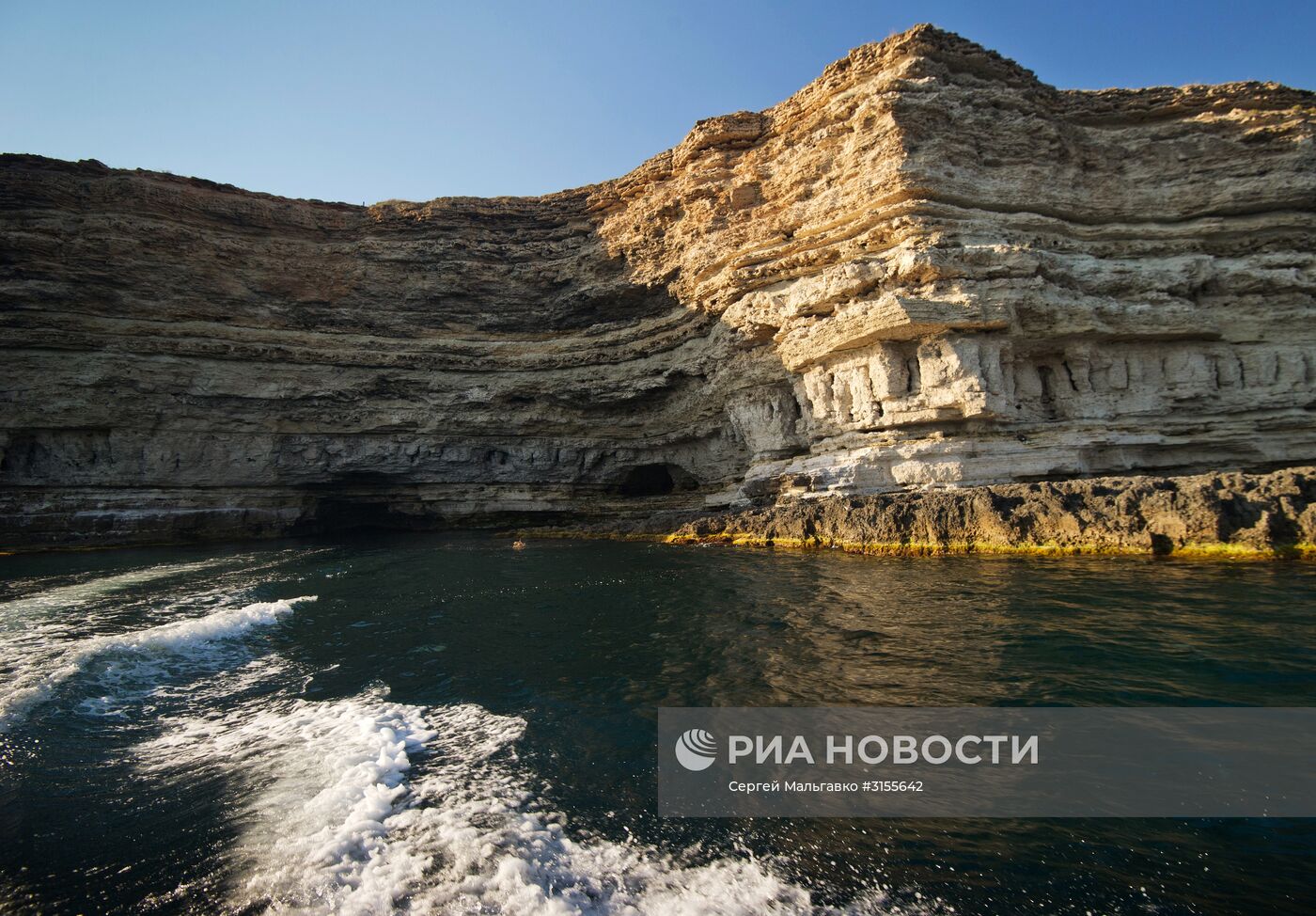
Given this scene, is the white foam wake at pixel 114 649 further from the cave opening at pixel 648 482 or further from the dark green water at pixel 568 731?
the cave opening at pixel 648 482

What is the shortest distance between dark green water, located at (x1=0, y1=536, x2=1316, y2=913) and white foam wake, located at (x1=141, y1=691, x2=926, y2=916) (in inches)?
0.8

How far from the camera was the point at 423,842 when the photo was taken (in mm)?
3889

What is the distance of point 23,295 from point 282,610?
1073 inches

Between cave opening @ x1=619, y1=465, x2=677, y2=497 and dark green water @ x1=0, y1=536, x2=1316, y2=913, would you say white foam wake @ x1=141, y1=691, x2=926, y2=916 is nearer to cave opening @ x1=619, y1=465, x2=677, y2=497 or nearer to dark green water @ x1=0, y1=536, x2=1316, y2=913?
dark green water @ x1=0, y1=536, x2=1316, y2=913

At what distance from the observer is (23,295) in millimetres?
25891

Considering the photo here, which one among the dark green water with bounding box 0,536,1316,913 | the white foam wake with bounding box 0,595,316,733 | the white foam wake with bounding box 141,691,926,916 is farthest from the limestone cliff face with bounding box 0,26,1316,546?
the white foam wake with bounding box 0,595,316,733

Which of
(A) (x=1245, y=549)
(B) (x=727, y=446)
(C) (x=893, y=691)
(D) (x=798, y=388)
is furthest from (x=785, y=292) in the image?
(C) (x=893, y=691)

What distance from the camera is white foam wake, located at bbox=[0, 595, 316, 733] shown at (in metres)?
6.89

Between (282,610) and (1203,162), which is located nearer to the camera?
(282,610)

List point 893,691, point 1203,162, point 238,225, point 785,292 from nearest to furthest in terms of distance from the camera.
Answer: point 893,691, point 1203,162, point 785,292, point 238,225

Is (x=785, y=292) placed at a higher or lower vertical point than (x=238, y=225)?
lower

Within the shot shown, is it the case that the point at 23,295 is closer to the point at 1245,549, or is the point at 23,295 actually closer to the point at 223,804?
the point at 223,804

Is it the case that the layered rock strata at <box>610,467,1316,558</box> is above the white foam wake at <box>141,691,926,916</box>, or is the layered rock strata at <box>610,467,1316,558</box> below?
above

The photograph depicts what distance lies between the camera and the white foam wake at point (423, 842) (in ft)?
10.9
